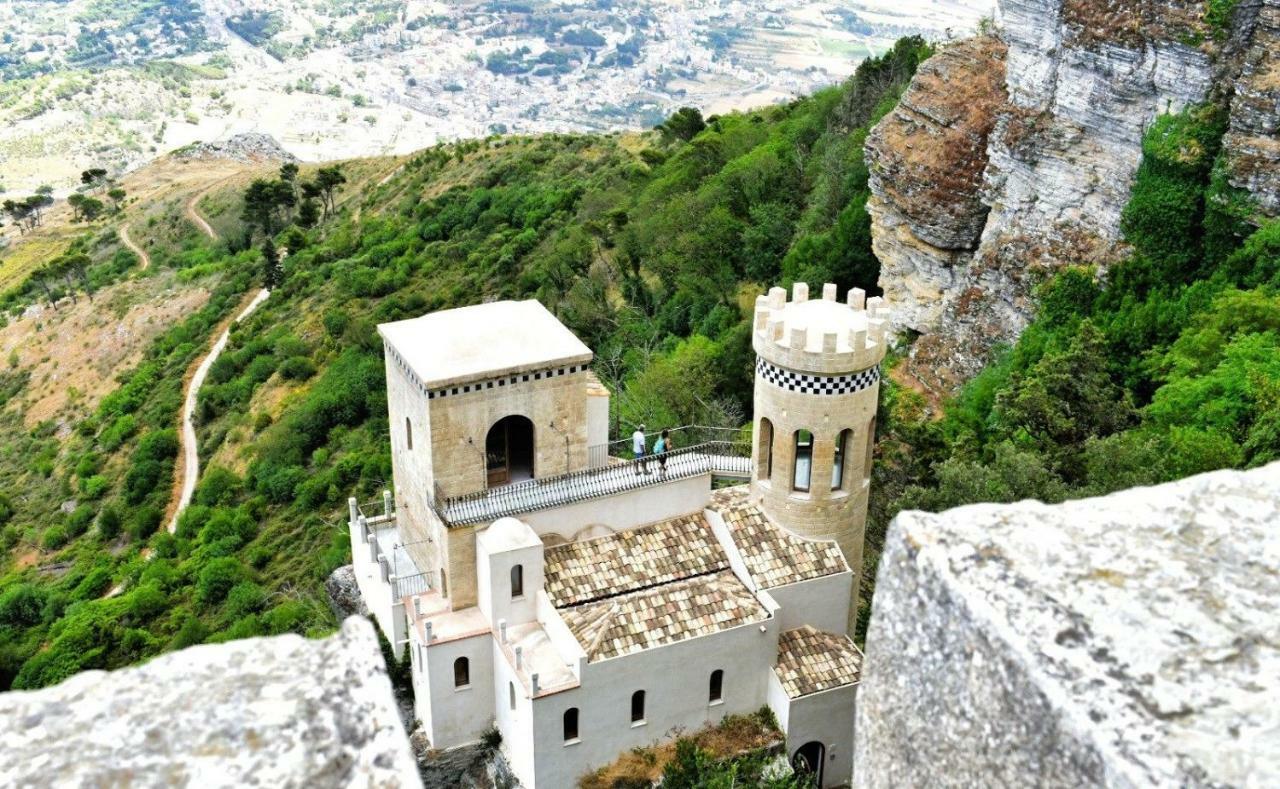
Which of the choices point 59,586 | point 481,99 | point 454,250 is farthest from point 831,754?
point 481,99

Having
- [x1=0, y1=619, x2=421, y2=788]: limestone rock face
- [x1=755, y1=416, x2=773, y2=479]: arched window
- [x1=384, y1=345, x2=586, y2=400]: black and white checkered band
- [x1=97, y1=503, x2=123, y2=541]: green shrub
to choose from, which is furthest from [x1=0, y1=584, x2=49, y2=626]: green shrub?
[x1=0, y1=619, x2=421, y2=788]: limestone rock face

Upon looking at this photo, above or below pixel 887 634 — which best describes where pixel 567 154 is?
below

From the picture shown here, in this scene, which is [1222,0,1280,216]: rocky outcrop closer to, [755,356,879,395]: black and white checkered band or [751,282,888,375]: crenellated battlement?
[751,282,888,375]: crenellated battlement

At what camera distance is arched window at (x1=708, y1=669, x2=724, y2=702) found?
24.2m

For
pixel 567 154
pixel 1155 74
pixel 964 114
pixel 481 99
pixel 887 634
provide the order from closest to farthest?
pixel 887 634, pixel 1155 74, pixel 964 114, pixel 567 154, pixel 481 99

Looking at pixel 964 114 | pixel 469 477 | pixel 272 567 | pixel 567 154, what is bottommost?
pixel 272 567

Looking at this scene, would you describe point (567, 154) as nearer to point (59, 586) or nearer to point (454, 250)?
point (454, 250)

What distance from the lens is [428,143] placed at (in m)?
167

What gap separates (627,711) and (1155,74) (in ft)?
72.6

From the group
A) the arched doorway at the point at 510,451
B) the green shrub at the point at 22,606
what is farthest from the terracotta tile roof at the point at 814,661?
the green shrub at the point at 22,606

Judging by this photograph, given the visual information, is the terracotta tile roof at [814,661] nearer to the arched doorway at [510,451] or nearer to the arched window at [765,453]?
the arched window at [765,453]

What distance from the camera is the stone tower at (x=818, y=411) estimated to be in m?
24.2

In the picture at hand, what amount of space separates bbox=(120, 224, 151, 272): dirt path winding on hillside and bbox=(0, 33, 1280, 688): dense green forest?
390 inches

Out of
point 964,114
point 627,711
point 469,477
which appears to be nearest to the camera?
point 627,711
